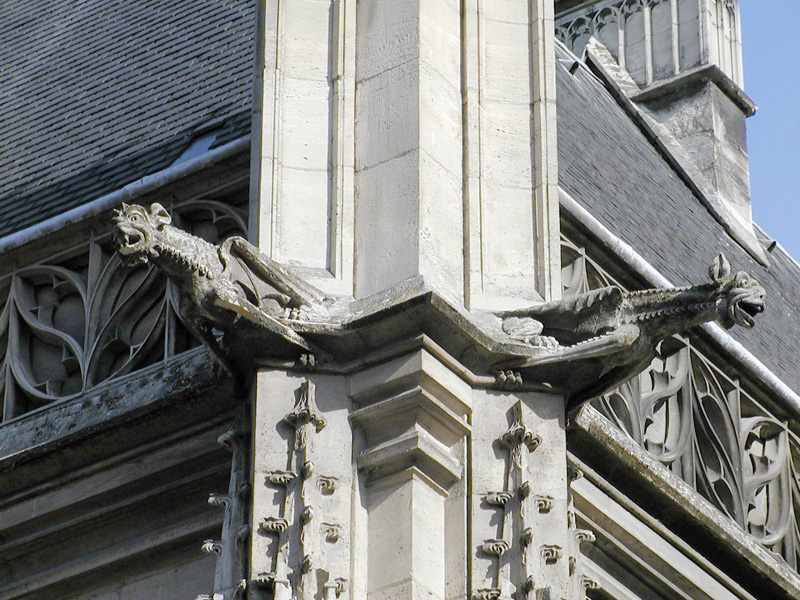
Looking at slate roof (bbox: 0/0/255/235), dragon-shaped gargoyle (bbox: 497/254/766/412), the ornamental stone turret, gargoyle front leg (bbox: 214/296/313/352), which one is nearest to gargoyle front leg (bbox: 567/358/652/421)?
dragon-shaped gargoyle (bbox: 497/254/766/412)

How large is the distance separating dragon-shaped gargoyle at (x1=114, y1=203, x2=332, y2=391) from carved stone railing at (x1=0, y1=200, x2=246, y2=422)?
4.67 feet


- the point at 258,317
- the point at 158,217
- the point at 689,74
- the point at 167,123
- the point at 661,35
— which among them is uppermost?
the point at 661,35

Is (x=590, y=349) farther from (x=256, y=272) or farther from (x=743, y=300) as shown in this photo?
(x=256, y=272)

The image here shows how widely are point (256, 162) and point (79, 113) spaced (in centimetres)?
417

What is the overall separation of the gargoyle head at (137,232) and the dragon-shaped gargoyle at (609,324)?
4.01ft

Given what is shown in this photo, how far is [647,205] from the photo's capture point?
Answer: 516 inches

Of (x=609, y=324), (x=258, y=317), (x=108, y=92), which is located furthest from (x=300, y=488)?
(x=108, y=92)

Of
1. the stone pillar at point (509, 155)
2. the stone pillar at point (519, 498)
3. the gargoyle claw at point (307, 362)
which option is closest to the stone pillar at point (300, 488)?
the gargoyle claw at point (307, 362)

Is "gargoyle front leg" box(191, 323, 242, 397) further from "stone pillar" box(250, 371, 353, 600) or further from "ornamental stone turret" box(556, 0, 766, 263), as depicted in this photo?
"ornamental stone turret" box(556, 0, 766, 263)

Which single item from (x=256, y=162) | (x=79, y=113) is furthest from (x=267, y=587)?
(x=79, y=113)

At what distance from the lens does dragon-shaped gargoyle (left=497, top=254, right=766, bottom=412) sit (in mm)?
7688

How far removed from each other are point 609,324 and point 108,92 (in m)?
5.23

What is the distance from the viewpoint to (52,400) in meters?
9.29

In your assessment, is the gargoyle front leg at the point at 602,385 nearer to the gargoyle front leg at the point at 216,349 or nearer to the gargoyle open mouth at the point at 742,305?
the gargoyle open mouth at the point at 742,305
